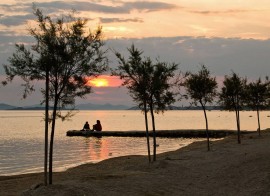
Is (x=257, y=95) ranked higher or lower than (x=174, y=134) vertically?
higher

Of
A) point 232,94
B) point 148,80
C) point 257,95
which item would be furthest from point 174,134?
point 148,80

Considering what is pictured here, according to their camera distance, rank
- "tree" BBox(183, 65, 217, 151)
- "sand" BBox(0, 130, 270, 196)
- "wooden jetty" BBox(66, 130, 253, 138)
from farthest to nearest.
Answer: "wooden jetty" BBox(66, 130, 253, 138)
"tree" BBox(183, 65, 217, 151)
"sand" BBox(0, 130, 270, 196)

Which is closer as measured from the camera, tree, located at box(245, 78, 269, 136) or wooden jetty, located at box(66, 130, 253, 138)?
tree, located at box(245, 78, 269, 136)

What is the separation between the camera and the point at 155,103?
28.8 m

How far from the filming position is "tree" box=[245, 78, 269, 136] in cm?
5053

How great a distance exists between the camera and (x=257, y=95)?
5128 cm

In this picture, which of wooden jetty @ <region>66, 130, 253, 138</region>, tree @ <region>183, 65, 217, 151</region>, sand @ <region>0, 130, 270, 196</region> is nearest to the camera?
sand @ <region>0, 130, 270, 196</region>

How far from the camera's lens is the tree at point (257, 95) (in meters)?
50.5

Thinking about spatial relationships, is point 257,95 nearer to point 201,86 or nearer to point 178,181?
point 201,86

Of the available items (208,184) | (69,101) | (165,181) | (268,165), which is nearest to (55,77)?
(69,101)

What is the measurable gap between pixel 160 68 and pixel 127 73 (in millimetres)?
2436

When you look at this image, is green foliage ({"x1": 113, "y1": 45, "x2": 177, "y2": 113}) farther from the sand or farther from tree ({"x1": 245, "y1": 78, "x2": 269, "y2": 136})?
tree ({"x1": 245, "y1": 78, "x2": 269, "y2": 136})

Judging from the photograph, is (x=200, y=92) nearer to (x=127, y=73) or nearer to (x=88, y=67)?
(x=127, y=73)

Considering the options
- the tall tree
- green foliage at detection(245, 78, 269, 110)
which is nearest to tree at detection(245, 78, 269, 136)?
green foliage at detection(245, 78, 269, 110)
